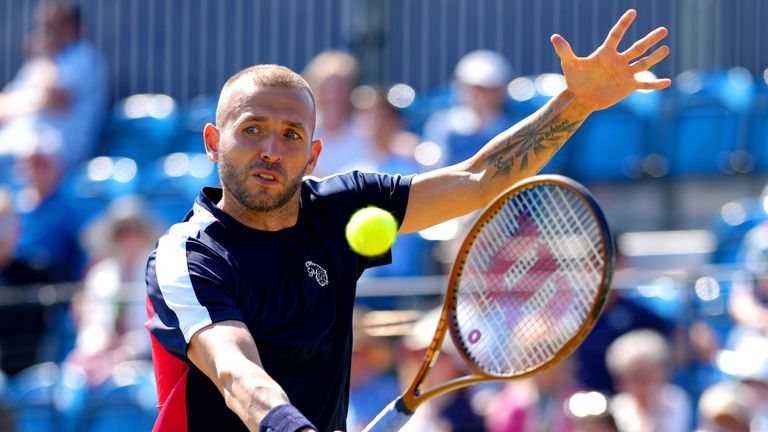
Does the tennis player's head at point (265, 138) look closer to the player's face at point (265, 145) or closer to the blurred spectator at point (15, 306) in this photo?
the player's face at point (265, 145)

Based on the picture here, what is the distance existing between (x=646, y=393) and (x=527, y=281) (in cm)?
200

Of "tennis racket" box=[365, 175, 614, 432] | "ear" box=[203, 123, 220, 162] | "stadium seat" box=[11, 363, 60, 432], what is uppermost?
"ear" box=[203, 123, 220, 162]

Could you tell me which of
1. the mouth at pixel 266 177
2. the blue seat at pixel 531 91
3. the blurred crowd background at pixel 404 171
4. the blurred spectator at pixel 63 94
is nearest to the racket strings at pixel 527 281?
the mouth at pixel 266 177

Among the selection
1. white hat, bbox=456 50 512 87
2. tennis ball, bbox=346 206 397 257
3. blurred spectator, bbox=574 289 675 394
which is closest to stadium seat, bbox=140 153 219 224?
white hat, bbox=456 50 512 87

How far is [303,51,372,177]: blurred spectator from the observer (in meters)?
8.23

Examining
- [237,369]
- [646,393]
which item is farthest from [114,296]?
[237,369]

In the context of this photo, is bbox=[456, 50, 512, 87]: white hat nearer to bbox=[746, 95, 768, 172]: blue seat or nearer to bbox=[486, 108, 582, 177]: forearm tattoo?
bbox=[746, 95, 768, 172]: blue seat

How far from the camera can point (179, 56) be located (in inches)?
413

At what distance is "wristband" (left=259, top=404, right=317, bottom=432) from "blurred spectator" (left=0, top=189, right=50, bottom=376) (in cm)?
499

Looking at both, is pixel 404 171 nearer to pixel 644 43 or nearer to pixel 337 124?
pixel 337 124

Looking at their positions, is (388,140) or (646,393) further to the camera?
(388,140)

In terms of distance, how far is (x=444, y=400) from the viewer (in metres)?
6.34

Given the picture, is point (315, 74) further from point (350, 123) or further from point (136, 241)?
point (136, 241)

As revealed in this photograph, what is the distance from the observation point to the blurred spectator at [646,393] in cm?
601
